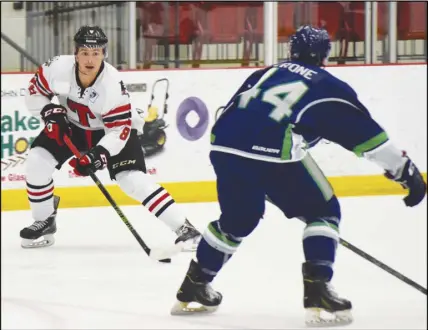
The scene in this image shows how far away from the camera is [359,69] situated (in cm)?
403

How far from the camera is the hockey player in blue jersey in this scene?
271 cm

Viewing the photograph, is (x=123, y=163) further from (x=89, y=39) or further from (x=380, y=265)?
(x=380, y=265)

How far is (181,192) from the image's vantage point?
11.3 ft

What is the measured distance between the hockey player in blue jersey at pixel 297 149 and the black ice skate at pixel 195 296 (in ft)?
0.36

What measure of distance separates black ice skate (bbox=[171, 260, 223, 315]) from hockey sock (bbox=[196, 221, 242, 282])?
0.03 m

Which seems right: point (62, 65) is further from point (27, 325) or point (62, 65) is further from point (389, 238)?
point (389, 238)

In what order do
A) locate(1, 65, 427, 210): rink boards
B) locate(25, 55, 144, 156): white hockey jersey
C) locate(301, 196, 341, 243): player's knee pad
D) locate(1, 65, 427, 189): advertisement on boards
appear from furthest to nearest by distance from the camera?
locate(1, 65, 427, 189): advertisement on boards < locate(1, 65, 427, 210): rink boards < locate(25, 55, 144, 156): white hockey jersey < locate(301, 196, 341, 243): player's knee pad

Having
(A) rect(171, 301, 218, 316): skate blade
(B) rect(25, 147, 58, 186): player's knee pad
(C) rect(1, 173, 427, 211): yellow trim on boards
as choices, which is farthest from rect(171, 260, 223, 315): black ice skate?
(B) rect(25, 147, 58, 186): player's knee pad

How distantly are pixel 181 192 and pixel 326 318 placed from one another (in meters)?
0.66

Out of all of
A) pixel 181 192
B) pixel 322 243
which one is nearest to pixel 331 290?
pixel 322 243

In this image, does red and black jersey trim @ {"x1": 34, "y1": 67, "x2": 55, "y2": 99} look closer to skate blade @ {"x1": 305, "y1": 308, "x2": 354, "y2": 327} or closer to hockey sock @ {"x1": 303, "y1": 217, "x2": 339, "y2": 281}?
hockey sock @ {"x1": 303, "y1": 217, "x2": 339, "y2": 281}

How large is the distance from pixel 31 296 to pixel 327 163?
123 cm

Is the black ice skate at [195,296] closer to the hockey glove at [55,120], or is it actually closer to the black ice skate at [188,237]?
the black ice skate at [188,237]

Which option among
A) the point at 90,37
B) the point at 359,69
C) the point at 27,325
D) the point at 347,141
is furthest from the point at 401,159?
the point at 359,69
